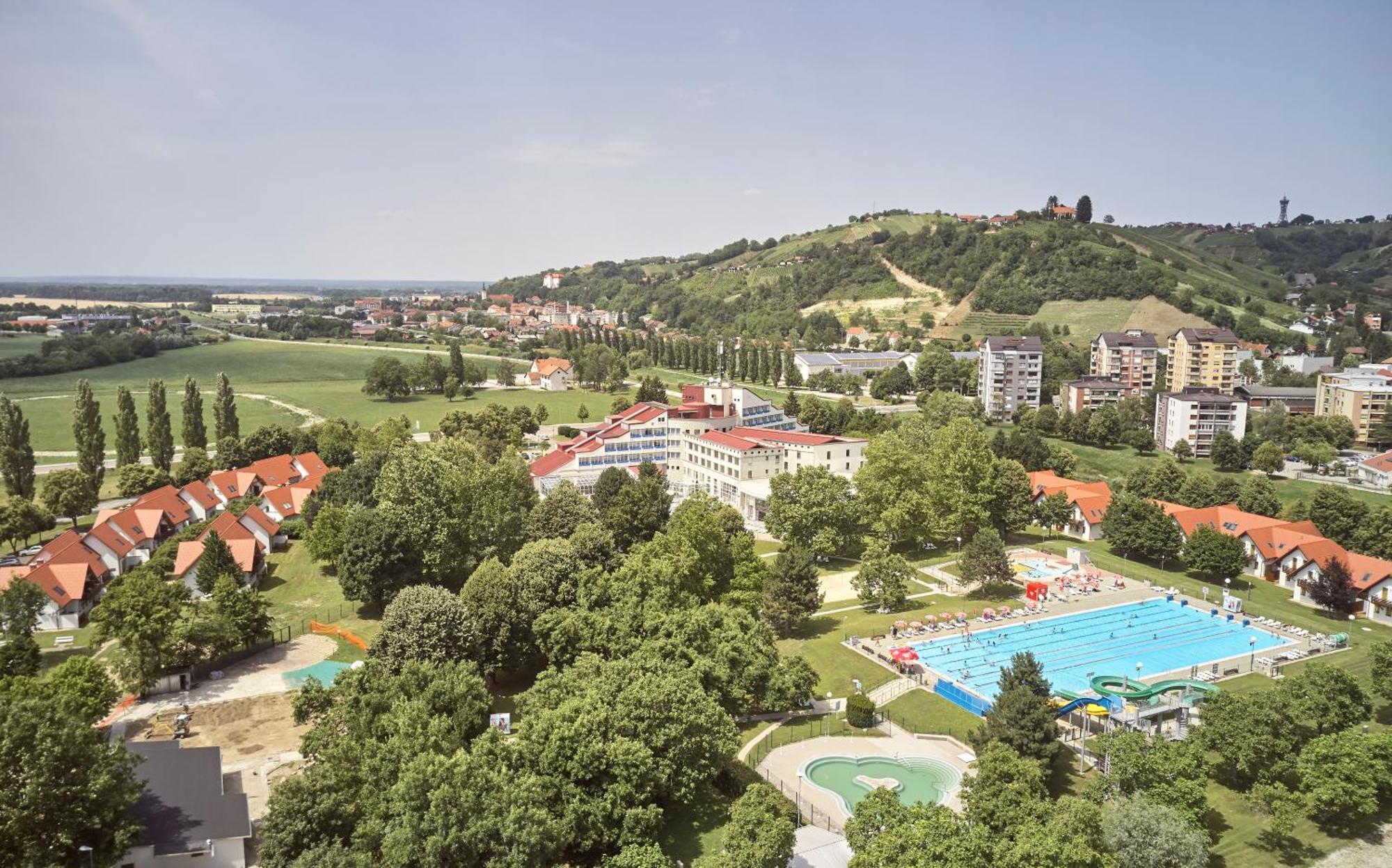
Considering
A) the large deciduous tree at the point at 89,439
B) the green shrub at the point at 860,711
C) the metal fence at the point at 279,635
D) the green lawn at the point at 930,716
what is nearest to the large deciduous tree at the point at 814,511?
the green lawn at the point at 930,716

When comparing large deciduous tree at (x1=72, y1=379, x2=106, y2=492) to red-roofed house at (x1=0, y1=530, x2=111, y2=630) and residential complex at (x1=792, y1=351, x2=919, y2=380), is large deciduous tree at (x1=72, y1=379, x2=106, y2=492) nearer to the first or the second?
red-roofed house at (x1=0, y1=530, x2=111, y2=630)

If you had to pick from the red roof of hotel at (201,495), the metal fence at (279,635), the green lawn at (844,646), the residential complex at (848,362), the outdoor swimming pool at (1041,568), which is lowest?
the metal fence at (279,635)

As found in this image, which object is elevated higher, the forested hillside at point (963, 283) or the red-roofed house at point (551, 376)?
the forested hillside at point (963, 283)

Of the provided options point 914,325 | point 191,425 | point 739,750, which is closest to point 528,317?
point 914,325

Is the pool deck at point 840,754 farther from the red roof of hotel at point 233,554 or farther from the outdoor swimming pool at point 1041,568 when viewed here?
the red roof of hotel at point 233,554

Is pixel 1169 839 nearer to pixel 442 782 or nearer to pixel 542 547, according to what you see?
pixel 442 782

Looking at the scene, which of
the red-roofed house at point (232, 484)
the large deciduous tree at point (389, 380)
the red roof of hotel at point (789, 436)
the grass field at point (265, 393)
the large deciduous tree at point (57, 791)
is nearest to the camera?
the large deciduous tree at point (57, 791)
